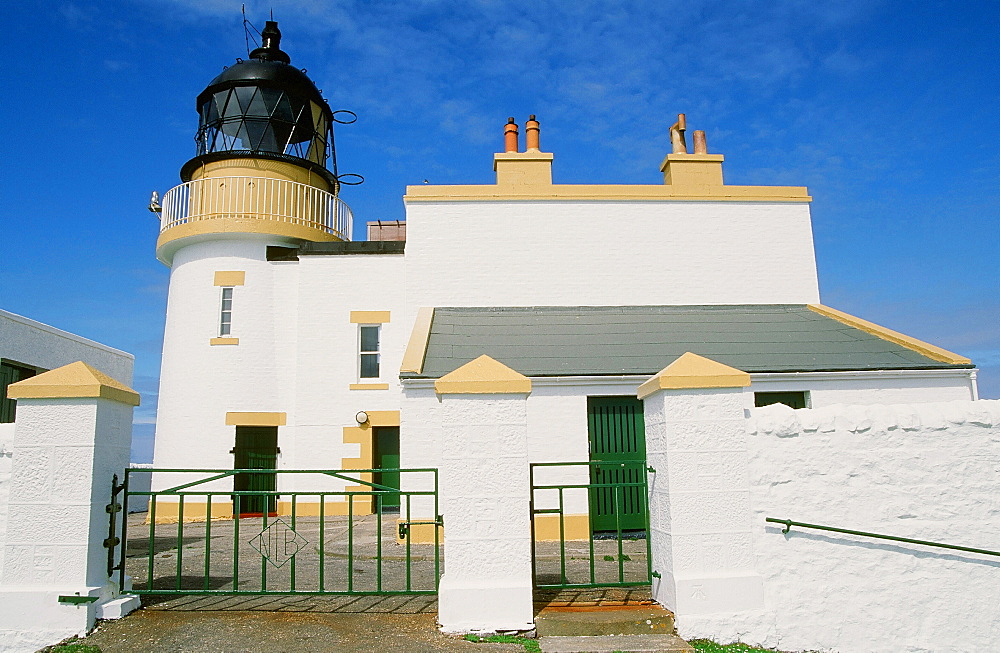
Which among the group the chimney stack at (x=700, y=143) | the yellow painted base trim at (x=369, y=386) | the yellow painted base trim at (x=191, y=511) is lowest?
the yellow painted base trim at (x=191, y=511)

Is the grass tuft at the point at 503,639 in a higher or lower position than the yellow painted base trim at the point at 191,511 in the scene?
lower

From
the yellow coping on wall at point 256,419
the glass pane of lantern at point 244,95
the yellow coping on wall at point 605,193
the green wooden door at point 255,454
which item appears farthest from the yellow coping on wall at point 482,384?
the glass pane of lantern at point 244,95

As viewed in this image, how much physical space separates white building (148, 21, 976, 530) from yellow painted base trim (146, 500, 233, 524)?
0.09m

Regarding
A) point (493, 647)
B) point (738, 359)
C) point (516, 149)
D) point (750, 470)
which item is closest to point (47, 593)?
point (493, 647)

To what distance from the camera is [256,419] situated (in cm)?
1499

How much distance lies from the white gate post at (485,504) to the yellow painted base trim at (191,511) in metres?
10.9

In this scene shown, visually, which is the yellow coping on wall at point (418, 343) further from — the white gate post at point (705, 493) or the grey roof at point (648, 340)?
the white gate post at point (705, 493)

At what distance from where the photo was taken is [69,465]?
586cm

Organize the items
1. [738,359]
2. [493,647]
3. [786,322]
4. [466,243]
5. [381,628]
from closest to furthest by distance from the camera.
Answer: [493,647]
[381,628]
[738,359]
[786,322]
[466,243]

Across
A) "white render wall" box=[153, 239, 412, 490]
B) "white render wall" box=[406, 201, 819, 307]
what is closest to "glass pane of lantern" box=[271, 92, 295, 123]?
"white render wall" box=[153, 239, 412, 490]

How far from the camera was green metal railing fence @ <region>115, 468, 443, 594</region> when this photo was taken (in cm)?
607

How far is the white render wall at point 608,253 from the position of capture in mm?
14359

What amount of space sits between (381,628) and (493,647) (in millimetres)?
973

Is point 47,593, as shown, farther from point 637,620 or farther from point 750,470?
point 750,470
